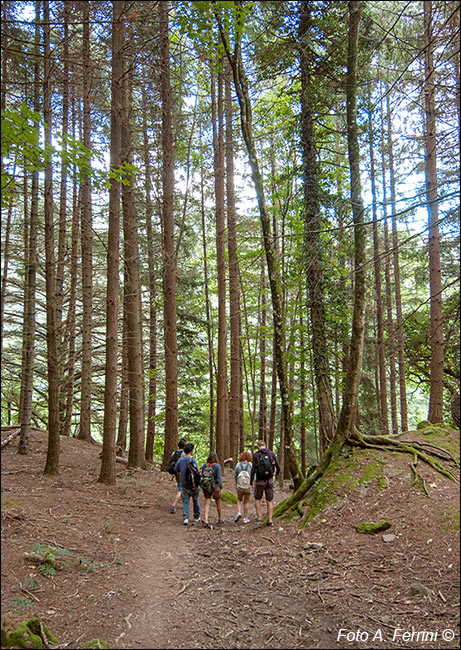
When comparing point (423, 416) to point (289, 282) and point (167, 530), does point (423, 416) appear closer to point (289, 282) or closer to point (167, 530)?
point (289, 282)

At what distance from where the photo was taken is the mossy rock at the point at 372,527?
5.69 meters

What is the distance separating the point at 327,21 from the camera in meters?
7.25

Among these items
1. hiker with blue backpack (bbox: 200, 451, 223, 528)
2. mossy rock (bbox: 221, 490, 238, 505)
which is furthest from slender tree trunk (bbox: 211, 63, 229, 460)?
hiker with blue backpack (bbox: 200, 451, 223, 528)

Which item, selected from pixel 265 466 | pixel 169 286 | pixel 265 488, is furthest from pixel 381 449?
pixel 169 286

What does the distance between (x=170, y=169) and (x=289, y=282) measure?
5660 mm

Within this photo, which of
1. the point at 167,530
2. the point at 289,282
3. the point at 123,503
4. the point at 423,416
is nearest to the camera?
the point at 167,530

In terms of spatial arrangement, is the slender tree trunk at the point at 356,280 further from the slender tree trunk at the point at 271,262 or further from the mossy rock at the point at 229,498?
the mossy rock at the point at 229,498

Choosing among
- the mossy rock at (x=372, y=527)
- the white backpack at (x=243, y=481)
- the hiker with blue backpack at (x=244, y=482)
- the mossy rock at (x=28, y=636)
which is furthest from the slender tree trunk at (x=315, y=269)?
the mossy rock at (x=28, y=636)

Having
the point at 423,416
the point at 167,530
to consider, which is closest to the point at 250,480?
the point at 167,530

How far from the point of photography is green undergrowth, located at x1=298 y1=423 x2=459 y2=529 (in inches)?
262

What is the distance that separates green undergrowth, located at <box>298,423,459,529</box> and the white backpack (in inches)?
55.1

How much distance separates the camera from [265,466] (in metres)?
8.22

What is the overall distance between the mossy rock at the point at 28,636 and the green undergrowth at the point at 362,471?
4461 mm

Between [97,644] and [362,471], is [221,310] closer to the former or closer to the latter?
[362,471]
